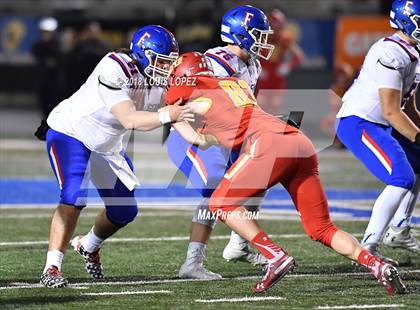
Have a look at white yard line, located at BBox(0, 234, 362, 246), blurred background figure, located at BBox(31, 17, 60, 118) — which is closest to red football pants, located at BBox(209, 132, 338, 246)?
white yard line, located at BBox(0, 234, 362, 246)

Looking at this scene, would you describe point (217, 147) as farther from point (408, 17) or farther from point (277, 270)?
point (408, 17)

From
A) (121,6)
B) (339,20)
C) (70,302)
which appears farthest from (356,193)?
(121,6)

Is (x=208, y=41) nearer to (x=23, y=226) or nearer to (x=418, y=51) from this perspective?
(x=23, y=226)

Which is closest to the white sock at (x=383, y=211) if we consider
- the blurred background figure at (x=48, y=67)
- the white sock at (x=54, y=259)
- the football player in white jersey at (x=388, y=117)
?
the football player in white jersey at (x=388, y=117)

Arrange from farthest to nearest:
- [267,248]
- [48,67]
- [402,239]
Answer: [48,67] → [402,239] → [267,248]

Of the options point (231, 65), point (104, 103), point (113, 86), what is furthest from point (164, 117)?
point (231, 65)

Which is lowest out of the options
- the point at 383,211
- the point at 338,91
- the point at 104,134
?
the point at 338,91

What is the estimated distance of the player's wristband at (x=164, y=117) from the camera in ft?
20.6

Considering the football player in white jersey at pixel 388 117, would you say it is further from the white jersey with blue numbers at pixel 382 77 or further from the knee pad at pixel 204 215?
the knee pad at pixel 204 215

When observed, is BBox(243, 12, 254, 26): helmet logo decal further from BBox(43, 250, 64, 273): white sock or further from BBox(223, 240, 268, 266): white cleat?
BBox(43, 250, 64, 273): white sock

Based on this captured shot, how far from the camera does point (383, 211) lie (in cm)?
700

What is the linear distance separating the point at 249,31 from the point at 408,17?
39.0 inches

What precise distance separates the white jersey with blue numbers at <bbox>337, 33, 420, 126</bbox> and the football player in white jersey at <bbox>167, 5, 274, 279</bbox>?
64 centimetres

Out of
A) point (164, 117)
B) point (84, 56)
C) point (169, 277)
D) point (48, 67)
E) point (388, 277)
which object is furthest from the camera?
point (48, 67)
